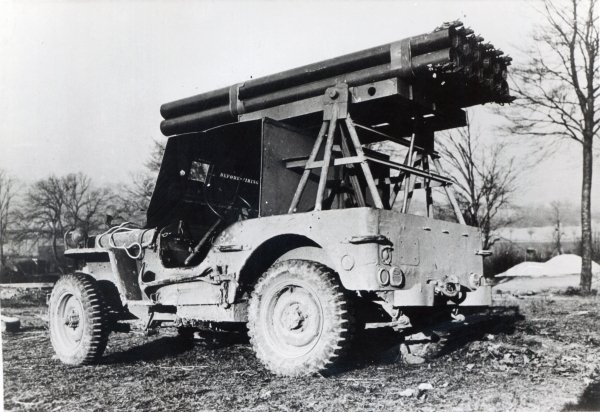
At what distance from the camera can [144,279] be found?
6.70m

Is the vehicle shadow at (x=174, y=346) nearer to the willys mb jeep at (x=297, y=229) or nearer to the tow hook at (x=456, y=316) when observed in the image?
the willys mb jeep at (x=297, y=229)

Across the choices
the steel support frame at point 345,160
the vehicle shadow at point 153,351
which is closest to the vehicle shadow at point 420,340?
the steel support frame at point 345,160

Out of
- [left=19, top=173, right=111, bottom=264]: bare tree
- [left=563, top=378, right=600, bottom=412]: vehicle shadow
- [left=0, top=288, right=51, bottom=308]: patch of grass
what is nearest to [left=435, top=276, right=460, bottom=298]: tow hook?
[left=563, top=378, right=600, bottom=412]: vehicle shadow

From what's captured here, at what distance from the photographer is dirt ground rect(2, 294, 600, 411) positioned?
4.12 meters

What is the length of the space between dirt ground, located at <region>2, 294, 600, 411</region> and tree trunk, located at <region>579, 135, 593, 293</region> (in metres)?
7.76

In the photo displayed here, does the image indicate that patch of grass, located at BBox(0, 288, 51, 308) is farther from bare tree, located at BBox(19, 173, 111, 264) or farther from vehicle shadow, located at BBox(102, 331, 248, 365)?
vehicle shadow, located at BBox(102, 331, 248, 365)

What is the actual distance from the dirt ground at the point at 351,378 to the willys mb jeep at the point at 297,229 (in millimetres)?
400

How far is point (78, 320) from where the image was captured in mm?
6816

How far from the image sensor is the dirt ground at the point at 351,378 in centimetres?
412

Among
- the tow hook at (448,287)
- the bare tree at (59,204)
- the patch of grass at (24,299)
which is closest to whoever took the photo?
the tow hook at (448,287)

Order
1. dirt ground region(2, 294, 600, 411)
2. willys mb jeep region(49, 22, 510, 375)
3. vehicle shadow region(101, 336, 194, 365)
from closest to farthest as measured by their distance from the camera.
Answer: dirt ground region(2, 294, 600, 411) < willys mb jeep region(49, 22, 510, 375) < vehicle shadow region(101, 336, 194, 365)

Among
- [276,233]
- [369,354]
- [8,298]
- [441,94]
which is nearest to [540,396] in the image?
[369,354]

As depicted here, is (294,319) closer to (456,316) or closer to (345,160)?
(345,160)

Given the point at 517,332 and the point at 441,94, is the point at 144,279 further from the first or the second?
the point at 517,332
